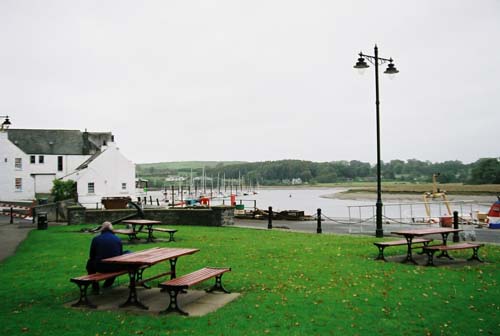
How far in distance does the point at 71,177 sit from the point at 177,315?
5577 centimetres

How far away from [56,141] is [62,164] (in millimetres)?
4243

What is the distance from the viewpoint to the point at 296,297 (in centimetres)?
882

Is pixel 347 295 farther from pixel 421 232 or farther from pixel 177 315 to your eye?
pixel 421 232

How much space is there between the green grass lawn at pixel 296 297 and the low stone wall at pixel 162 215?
33.0 ft

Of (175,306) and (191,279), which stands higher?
(191,279)

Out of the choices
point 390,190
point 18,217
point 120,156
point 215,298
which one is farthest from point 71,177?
point 390,190

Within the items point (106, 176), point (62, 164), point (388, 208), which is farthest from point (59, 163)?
point (388, 208)

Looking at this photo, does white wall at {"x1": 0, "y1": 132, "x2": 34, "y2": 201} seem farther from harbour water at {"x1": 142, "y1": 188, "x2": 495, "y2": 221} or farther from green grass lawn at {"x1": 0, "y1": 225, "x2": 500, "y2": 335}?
green grass lawn at {"x1": 0, "y1": 225, "x2": 500, "y2": 335}

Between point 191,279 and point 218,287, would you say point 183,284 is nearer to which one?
point 191,279

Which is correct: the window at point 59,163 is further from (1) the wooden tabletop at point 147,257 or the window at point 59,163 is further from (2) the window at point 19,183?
(1) the wooden tabletop at point 147,257

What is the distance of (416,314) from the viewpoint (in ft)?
25.5

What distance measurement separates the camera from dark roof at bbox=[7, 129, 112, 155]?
223ft

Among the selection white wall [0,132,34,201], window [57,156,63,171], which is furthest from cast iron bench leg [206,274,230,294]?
window [57,156,63,171]

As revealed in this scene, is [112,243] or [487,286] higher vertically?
[112,243]
